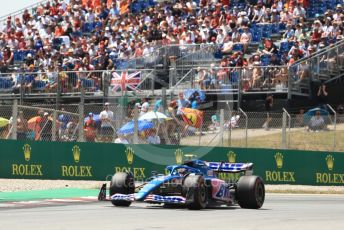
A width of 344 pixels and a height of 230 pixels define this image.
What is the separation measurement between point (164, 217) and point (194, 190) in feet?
A: 5.77

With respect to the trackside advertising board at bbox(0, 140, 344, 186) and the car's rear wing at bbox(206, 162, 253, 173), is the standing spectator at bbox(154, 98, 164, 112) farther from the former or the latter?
the car's rear wing at bbox(206, 162, 253, 173)

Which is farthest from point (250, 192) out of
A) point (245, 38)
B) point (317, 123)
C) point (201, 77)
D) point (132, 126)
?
point (245, 38)

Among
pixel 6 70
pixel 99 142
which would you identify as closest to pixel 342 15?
pixel 99 142

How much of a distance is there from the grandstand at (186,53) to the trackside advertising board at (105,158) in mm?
3993

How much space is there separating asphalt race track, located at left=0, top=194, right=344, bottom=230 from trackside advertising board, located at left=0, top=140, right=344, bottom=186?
813 centimetres

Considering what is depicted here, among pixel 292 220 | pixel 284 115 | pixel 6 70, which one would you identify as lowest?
pixel 292 220

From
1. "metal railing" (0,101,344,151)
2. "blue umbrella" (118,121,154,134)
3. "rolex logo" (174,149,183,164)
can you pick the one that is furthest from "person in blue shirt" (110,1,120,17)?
"rolex logo" (174,149,183,164)

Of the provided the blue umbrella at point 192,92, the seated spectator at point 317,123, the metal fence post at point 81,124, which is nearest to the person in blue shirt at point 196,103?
the blue umbrella at point 192,92

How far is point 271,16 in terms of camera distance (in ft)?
117

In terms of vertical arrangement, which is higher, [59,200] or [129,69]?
[129,69]

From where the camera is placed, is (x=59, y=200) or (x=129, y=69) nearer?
(x=59, y=200)

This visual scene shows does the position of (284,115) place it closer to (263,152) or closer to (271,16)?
(263,152)

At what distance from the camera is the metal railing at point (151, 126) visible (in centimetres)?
2705

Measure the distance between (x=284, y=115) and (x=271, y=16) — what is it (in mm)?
8932
